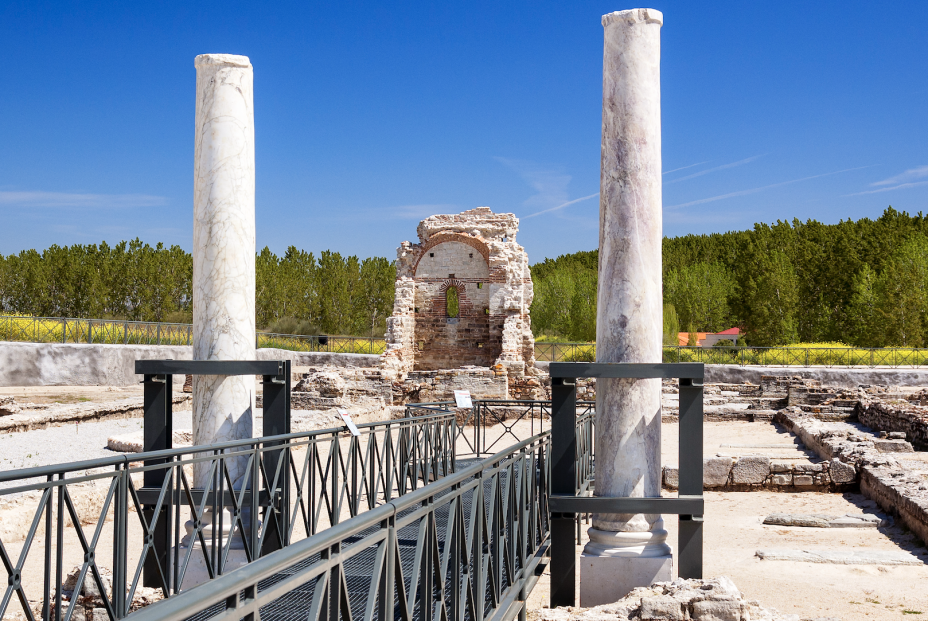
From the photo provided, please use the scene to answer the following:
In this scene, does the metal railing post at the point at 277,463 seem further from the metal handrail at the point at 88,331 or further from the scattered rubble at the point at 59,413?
the metal handrail at the point at 88,331

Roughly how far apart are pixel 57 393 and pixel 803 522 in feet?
68.8

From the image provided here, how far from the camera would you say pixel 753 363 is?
30078 mm

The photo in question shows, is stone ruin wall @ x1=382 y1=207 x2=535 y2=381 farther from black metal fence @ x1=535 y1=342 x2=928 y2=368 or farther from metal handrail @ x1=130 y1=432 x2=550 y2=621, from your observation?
metal handrail @ x1=130 y1=432 x2=550 y2=621

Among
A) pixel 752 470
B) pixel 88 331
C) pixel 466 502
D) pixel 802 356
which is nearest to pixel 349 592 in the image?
pixel 466 502

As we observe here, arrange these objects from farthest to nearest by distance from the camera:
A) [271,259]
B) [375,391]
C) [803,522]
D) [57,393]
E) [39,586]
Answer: [271,259], [57,393], [375,391], [803,522], [39,586]

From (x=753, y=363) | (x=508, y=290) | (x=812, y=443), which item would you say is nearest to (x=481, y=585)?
(x=812, y=443)

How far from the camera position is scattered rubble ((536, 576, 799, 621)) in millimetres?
3982

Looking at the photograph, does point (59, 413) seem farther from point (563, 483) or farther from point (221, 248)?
point (563, 483)

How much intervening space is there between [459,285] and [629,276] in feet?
69.3

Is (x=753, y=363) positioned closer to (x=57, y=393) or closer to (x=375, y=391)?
(x=375, y=391)

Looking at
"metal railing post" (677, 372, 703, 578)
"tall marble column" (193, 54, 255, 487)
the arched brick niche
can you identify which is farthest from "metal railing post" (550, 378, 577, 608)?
the arched brick niche

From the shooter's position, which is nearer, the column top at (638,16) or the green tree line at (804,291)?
the column top at (638,16)

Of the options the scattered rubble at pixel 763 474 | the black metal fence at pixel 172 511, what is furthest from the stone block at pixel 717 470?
the black metal fence at pixel 172 511

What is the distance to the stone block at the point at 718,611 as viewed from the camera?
3.96 m
